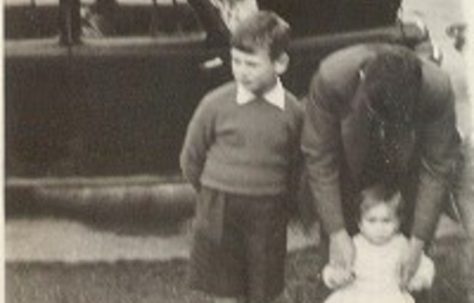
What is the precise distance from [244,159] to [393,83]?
0.68 ft

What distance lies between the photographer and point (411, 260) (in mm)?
1633

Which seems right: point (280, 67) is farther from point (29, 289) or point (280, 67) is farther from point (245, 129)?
point (29, 289)

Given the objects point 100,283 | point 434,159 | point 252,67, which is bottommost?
point 100,283

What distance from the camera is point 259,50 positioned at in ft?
5.17

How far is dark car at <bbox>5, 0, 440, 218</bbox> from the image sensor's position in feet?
5.15

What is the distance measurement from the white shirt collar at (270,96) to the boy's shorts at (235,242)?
0.37 ft

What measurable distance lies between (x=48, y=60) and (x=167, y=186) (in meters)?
0.21

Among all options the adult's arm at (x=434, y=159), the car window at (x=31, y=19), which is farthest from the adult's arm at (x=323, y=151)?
the car window at (x=31, y=19)

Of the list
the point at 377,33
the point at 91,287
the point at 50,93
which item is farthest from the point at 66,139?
the point at 377,33

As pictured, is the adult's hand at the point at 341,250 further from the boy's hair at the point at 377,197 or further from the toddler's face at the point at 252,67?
the toddler's face at the point at 252,67

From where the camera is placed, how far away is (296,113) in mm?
1583

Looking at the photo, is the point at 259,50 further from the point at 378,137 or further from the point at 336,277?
the point at 336,277

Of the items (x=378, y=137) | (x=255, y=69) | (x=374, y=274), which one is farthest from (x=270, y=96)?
(x=374, y=274)

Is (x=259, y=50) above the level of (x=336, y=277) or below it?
above
